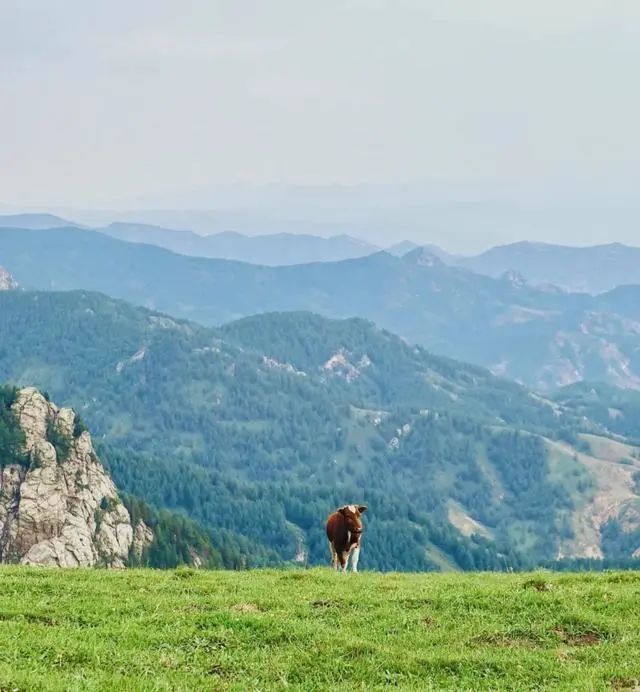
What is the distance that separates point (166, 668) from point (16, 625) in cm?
485

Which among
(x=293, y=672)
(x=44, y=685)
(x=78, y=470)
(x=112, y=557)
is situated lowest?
(x=112, y=557)

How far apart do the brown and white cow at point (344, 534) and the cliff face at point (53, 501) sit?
13002 cm

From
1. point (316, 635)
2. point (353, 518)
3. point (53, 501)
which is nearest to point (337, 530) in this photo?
point (353, 518)

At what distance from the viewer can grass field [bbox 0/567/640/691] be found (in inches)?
643

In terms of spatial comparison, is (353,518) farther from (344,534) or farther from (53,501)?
(53,501)

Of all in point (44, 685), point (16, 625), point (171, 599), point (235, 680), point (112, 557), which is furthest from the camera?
point (112, 557)

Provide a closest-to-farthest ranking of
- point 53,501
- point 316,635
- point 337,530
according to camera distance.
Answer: point 316,635, point 337,530, point 53,501

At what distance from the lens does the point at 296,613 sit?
21.8m

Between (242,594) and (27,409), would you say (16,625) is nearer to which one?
(242,594)

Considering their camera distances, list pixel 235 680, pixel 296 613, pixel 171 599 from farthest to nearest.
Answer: pixel 171 599, pixel 296 613, pixel 235 680

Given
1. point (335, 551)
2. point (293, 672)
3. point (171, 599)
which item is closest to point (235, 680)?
point (293, 672)

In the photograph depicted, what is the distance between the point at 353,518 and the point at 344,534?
0.82 metres

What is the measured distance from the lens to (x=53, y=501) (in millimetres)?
173750

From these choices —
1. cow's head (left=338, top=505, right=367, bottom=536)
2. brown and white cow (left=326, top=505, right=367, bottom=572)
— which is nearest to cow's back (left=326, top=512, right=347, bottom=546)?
brown and white cow (left=326, top=505, right=367, bottom=572)
